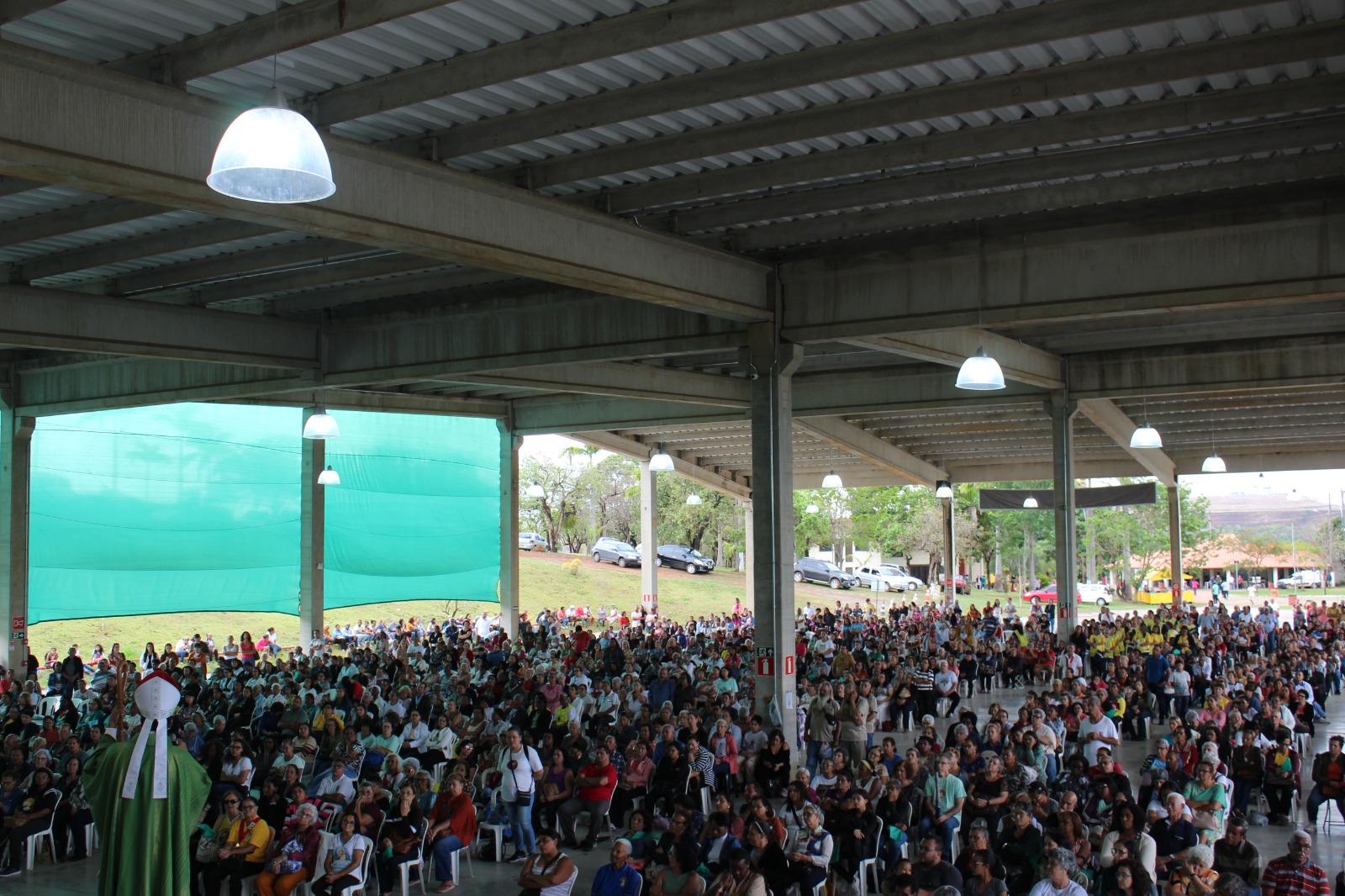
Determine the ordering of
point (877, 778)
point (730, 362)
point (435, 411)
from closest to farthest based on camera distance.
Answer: point (877, 778) < point (730, 362) < point (435, 411)

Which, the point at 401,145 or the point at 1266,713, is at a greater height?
the point at 401,145

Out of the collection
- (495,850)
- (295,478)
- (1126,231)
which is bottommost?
(495,850)

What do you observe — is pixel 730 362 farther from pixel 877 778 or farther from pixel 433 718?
pixel 877 778

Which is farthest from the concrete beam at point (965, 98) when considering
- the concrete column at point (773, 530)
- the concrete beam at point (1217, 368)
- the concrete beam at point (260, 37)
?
the concrete beam at point (1217, 368)

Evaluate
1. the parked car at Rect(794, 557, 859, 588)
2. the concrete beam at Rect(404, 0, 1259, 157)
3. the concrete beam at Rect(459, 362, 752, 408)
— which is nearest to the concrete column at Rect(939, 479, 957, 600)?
the concrete beam at Rect(459, 362, 752, 408)

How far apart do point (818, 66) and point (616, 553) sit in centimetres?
5073

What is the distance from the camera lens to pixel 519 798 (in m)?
11.1

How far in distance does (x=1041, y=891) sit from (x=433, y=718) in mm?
9363

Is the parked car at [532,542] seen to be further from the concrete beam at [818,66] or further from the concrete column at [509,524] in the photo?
the concrete beam at [818,66]

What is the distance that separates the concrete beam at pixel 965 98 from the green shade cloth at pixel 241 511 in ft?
62.1

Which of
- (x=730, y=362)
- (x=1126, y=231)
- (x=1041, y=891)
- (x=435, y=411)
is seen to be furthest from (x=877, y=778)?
(x=435, y=411)

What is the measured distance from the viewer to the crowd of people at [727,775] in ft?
28.7

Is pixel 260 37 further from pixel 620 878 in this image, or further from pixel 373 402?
pixel 373 402

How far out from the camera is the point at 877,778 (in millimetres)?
10227
